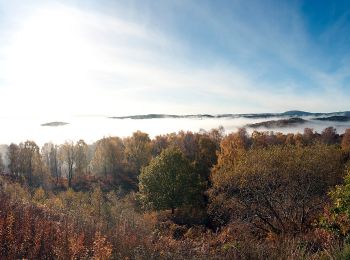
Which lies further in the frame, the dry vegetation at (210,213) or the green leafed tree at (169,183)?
the green leafed tree at (169,183)

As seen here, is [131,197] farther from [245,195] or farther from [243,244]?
[243,244]

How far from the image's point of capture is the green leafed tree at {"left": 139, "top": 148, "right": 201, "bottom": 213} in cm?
4439

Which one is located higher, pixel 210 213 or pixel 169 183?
pixel 169 183

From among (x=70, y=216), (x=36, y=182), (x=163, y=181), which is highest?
(x=70, y=216)

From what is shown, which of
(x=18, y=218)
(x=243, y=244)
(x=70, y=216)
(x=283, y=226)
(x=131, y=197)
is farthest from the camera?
(x=131, y=197)

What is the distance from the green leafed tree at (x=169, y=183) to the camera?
44391mm

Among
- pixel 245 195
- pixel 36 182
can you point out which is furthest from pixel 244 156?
pixel 36 182

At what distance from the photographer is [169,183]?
1793 inches

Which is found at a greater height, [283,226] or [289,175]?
[289,175]

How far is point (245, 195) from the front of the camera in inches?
1083

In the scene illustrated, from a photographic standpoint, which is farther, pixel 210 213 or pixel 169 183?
pixel 169 183

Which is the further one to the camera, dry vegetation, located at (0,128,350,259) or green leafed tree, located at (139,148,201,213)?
green leafed tree, located at (139,148,201,213)

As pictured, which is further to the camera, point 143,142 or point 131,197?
point 143,142

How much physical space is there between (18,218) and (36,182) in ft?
241
